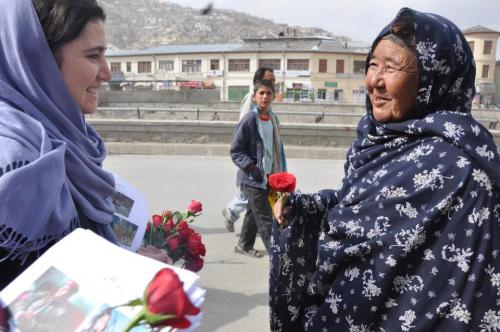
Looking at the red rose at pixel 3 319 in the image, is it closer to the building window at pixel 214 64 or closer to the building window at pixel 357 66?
the building window at pixel 357 66

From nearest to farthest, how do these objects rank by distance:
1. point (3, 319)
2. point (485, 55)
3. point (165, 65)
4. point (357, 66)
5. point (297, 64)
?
point (3, 319), point (297, 64), point (357, 66), point (485, 55), point (165, 65)

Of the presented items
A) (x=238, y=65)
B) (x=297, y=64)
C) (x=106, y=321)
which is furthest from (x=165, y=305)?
(x=238, y=65)

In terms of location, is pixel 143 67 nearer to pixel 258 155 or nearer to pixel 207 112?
pixel 207 112

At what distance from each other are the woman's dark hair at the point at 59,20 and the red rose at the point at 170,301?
86 centimetres

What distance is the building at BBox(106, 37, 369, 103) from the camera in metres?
53.2

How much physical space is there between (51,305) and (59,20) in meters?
0.81

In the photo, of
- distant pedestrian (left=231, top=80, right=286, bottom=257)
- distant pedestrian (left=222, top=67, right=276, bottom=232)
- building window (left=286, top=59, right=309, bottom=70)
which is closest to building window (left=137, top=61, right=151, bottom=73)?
building window (left=286, top=59, right=309, bottom=70)

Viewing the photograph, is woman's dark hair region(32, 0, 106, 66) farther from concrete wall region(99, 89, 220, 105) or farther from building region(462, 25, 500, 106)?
building region(462, 25, 500, 106)

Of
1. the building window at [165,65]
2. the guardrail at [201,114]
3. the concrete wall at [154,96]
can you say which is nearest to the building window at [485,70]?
the building window at [165,65]

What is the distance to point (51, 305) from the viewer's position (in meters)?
0.92

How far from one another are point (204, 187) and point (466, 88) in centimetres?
606

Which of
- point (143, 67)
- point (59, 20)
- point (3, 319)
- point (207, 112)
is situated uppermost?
point (59, 20)

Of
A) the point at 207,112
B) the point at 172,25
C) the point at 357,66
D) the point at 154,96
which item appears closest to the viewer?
the point at 207,112

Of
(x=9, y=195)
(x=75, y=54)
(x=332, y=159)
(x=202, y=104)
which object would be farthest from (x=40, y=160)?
(x=202, y=104)
